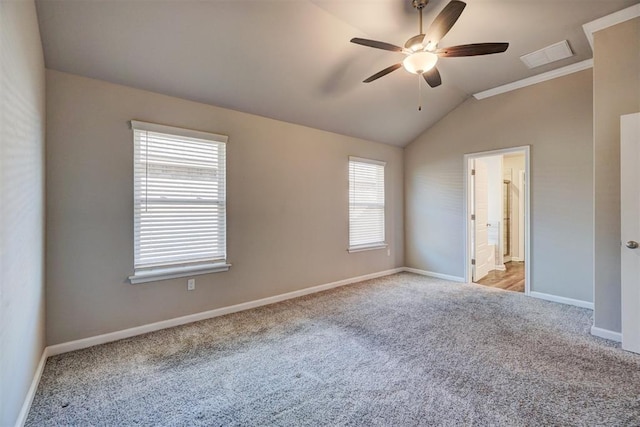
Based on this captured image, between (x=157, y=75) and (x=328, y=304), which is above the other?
(x=157, y=75)

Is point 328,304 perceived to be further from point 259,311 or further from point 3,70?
point 3,70

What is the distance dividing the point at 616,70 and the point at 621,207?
1297mm

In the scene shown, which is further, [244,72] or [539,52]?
[539,52]

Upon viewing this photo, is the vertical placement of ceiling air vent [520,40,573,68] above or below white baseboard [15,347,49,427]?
above

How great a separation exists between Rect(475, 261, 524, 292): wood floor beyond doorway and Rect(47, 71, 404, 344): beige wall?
2.30 m

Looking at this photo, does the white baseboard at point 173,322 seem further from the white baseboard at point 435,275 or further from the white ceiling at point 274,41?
the white ceiling at point 274,41

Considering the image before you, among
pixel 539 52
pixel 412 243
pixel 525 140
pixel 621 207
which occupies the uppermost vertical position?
pixel 539 52

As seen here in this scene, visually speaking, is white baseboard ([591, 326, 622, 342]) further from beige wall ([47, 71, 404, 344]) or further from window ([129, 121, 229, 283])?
window ([129, 121, 229, 283])

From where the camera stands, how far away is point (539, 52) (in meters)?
3.44

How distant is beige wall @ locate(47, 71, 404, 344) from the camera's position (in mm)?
2578

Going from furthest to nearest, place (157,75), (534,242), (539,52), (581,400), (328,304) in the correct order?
(534,242) < (328,304) < (539,52) < (157,75) < (581,400)

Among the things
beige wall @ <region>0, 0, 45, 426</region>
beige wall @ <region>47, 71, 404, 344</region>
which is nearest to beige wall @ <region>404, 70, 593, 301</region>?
beige wall @ <region>47, 71, 404, 344</region>

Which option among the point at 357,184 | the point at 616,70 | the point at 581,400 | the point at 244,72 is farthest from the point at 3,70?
the point at 616,70

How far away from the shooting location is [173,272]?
3105 mm
